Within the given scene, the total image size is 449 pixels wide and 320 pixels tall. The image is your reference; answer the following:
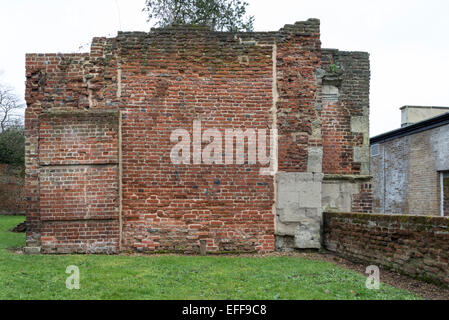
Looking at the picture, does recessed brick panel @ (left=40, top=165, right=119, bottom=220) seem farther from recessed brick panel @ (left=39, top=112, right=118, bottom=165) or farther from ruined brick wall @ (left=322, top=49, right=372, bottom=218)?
ruined brick wall @ (left=322, top=49, right=372, bottom=218)

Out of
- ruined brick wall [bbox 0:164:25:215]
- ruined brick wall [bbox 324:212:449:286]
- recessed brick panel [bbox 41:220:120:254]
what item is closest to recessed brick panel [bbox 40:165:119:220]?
recessed brick panel [bbox 41:220:120:254]

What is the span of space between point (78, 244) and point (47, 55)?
4284mm

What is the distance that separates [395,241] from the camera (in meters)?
6.33

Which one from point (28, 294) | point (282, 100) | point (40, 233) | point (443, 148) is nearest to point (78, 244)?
point (40, 233)

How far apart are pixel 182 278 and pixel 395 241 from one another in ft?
11.9

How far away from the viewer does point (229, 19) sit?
19438 millimetres

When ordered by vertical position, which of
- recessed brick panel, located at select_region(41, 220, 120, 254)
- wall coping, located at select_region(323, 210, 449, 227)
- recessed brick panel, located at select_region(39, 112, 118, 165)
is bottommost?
recessed brick panel, located at select_region(41, 220, 120, 254)

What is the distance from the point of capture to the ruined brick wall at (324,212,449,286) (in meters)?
5.45

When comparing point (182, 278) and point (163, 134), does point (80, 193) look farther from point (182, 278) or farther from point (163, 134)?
point (182, 278)

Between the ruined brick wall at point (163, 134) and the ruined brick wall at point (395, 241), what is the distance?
626mm

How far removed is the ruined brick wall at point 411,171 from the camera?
15.9 metres

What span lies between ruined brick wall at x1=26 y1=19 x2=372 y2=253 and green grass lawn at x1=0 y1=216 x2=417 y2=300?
2.44 ft

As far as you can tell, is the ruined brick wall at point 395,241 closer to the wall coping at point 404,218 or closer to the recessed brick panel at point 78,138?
the wall coping at point 404,218

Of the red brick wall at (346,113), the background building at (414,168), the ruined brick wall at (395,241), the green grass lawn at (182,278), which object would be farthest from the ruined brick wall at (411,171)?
the green grass lawn at (182,278)
